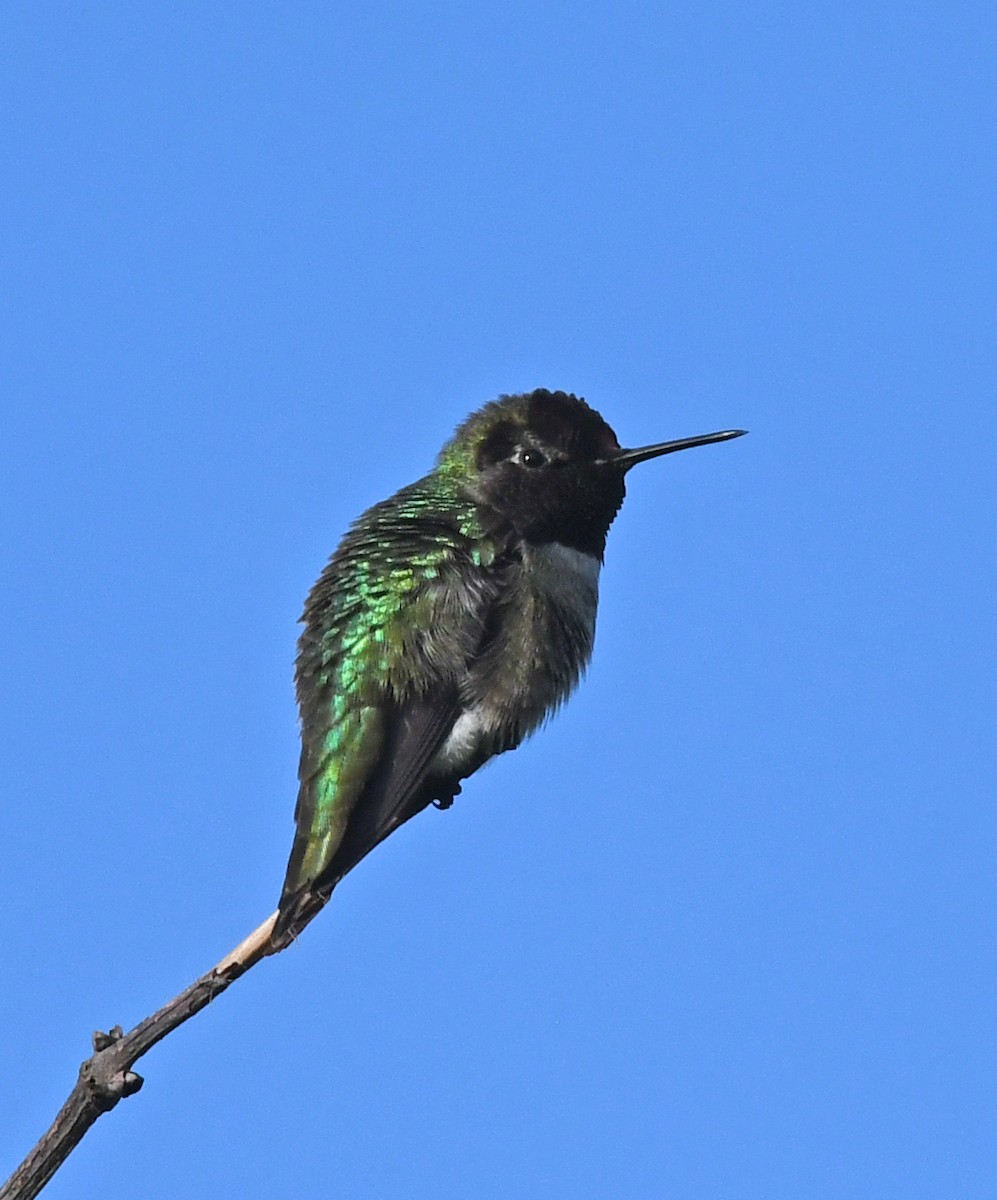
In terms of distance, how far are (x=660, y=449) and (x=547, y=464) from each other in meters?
0.56

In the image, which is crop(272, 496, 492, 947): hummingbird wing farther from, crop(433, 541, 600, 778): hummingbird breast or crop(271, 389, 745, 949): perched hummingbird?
crop(433, 541, 600, 778): hummingbird breast

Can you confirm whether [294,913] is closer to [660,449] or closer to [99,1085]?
[99,1085]

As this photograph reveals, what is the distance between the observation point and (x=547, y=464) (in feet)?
24.6

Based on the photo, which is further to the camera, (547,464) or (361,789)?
(547,464)

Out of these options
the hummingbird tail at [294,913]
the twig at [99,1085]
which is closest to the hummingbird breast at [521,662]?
the hummingbird tail at [294,913]

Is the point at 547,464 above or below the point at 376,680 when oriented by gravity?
above

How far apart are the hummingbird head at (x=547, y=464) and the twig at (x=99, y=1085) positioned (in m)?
3.18

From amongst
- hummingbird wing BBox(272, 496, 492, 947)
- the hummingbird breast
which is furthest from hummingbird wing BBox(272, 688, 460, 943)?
the hummingbird breast

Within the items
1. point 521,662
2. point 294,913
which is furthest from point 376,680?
point 294,913

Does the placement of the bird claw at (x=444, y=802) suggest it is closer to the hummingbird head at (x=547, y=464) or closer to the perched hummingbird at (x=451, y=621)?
the perched hummingbird at (x=451, y=621)

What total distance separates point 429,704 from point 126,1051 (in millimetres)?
2472

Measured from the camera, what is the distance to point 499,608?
691 centimetres

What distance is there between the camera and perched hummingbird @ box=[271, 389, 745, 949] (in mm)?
6262

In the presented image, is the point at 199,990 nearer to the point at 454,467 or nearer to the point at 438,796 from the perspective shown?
the point at 438,796
